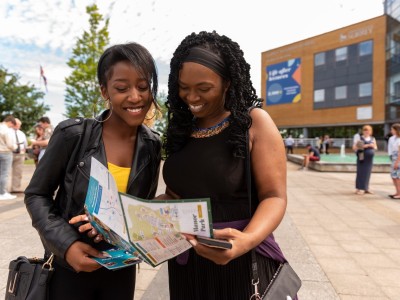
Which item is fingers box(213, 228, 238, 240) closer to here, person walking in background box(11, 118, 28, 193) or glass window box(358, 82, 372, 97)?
person walking in background box(11, 118, 28, 193)

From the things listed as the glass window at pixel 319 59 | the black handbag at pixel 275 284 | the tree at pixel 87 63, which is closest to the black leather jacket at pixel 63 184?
the black handbag at pixel 275 284

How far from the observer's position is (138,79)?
1396 mm

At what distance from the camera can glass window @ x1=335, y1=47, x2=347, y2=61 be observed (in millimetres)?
38500

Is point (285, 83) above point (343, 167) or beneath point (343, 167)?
above

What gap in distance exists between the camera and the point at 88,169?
4.45ft

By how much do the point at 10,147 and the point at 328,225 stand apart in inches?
254

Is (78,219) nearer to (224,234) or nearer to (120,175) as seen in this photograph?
(120,175)

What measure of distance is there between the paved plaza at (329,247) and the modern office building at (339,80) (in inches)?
1273

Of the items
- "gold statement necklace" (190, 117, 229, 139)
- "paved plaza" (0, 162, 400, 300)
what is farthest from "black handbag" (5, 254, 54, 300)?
"paved plaza" (0, 162, 400, 300)

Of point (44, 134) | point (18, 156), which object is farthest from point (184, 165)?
point (18, 156)

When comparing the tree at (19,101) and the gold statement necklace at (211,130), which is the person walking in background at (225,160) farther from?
the tree at (19,101)

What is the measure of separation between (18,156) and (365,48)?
125 ft

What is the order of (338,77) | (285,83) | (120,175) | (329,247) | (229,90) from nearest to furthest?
(229,90) → (120,175) → (329,247) → (338,77) → (285,83)

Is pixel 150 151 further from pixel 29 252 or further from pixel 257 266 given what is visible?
pixel 29 252
